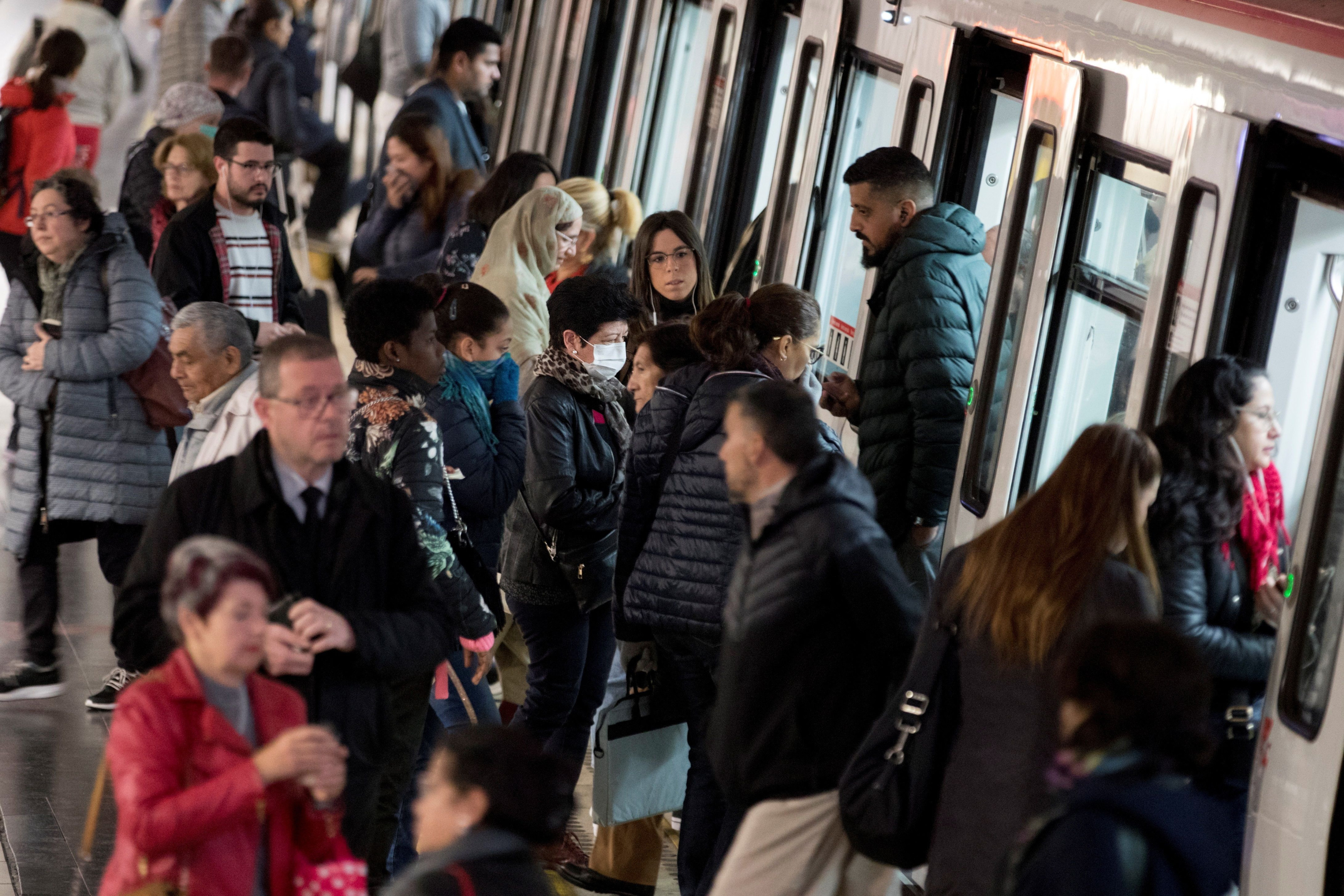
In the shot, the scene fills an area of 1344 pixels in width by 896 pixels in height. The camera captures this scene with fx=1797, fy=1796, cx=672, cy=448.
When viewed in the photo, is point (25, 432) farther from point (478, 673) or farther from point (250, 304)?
point (478, 673)

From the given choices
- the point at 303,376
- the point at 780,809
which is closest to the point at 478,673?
the point at 780,809

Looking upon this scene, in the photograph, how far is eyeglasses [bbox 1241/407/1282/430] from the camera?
12.1ft

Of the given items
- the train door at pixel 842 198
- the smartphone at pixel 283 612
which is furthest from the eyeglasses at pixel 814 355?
the smartphone at pixel 283 612

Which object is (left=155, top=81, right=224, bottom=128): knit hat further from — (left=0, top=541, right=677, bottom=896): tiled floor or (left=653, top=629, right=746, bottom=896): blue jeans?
(left=653, top=629, right=746, bottom=896): blue jeans

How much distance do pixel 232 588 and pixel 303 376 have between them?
1.80 feet

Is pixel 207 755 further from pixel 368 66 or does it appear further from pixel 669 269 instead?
pixel 368 66

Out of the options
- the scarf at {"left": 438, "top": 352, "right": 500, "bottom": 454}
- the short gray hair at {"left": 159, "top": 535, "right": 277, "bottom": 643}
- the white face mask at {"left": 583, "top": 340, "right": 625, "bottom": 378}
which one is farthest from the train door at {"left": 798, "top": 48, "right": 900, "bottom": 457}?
the short gray hair at {"left": 159, "top": 535, "right": 277, "bottom": 643}

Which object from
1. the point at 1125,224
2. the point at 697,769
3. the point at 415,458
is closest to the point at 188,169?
the point at 415,458

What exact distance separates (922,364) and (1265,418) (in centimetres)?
141

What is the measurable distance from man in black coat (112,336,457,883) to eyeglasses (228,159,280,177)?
3.13m

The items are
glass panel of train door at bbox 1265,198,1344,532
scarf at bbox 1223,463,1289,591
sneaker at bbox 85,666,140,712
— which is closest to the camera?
scarf at bbox 1223,463,1289,591

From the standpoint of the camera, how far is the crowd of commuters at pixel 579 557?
2637 mm

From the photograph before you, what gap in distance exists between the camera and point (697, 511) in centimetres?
428

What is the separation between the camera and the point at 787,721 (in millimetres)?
3365
